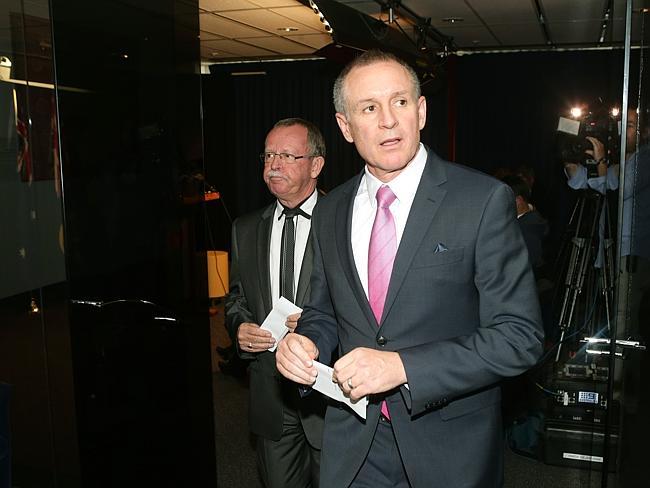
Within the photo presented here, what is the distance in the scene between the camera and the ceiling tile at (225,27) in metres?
6.36

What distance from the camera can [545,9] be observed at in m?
6.14

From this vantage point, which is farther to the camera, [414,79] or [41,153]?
[41,153]

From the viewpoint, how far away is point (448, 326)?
150cm

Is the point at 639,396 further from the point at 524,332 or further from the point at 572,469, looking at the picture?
the point at 572,469

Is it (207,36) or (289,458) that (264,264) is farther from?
(207,36)

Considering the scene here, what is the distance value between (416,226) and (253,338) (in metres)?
1.03

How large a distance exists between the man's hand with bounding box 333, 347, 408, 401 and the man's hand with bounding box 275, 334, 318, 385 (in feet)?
0.32

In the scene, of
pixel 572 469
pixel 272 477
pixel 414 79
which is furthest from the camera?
pixel 572 469

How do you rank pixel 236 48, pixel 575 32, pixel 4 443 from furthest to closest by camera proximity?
pixel 236 48 → pixel 575 32 → pixel 4 443

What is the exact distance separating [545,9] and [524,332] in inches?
217

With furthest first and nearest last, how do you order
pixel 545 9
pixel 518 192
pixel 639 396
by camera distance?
pixel 545 9 → pixel 518 192 → pixel 639 396

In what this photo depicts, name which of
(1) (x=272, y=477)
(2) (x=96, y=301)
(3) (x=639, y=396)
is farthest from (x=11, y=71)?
(3) (x=639, y=396)

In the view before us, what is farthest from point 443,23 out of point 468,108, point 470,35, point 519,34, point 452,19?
point 468,108

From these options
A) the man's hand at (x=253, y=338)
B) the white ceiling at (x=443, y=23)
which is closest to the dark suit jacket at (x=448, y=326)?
the man's hand at (x=253, y=338)
